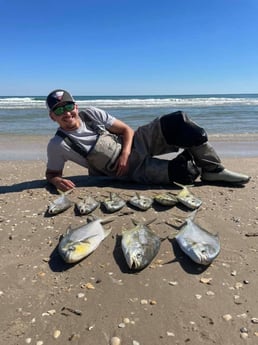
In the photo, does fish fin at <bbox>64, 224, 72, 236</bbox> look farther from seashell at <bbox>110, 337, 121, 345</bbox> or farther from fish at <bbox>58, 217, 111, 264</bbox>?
seashell at <bbox>110, 337, 121, 345</bbox>

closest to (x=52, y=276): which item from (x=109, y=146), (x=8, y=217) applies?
(x=8, y=217)

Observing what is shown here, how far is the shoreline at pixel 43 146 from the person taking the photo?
9.48m

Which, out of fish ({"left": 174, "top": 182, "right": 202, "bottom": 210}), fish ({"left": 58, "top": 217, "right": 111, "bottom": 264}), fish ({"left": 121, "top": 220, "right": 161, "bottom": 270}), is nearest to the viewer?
fish ({"left": 121, "top": 220, "right": 161, "bottom": 270})

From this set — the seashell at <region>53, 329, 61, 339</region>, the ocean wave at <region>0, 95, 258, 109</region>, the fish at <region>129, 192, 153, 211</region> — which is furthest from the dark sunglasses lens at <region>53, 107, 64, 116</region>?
the ocean wave at <region>0, 95, 258, 109</region>

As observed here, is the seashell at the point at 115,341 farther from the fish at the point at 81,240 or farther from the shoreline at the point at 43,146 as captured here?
the shoreline at the point at 43,146

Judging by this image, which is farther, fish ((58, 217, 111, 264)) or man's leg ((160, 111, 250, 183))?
man's leg ((160, 111, 250, 183))

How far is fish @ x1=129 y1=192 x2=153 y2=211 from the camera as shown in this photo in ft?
13.8

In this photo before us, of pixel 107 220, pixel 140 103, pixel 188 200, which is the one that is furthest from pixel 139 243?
pixel 140 103

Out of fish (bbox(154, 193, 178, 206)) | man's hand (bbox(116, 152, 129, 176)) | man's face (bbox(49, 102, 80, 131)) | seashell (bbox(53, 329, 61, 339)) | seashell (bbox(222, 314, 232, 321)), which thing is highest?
man's face (bbox(49, 102, 80, 131))

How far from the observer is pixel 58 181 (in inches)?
191

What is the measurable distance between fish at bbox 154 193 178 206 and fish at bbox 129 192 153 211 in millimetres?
88

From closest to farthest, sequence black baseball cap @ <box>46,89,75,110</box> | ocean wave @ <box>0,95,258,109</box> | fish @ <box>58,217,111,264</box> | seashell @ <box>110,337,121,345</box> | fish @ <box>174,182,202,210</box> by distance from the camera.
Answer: seashell @ <box>110,337,121,345</box>, fish @ <box>58,217,111,264</box>, fish @ <box>174,182,202,210</box>, black baseball cap @ <box>46,89,75,110</box>, ocean wave @ <box>0,95,258,109</box>

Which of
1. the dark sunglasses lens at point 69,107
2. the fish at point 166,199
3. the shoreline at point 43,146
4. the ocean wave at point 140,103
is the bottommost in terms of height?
the ocean wave at point 140,103

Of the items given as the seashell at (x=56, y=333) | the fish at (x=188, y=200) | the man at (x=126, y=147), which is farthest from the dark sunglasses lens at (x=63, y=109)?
the seashell at (x=56, y=333)
